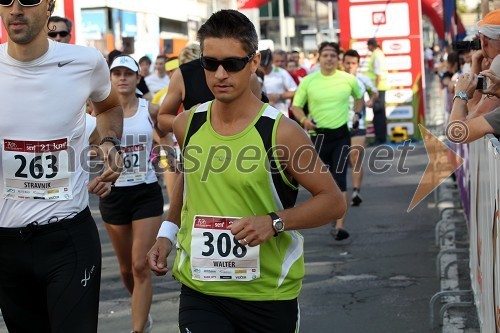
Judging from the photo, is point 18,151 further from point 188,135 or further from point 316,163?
point 316,163

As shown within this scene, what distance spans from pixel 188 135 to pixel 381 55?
1812 cm

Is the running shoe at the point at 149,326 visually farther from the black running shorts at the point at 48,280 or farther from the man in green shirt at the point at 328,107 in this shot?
the man in green shirt at the point at 328,107

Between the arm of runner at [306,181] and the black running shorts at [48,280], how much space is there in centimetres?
86

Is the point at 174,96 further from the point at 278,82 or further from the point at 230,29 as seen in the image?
the point at 278,82

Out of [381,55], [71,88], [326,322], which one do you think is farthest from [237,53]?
[381,55]

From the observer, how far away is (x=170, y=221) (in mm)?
4680

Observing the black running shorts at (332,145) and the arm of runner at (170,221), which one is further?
the black running shorts at (332,145)

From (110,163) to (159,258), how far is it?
690 mm

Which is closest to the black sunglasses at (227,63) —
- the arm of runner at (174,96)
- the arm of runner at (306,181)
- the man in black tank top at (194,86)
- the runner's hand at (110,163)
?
the arm of runner at (306,181)

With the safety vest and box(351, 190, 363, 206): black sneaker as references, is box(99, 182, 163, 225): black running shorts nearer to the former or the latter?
box(351, 190, 363, 206): black sneaker

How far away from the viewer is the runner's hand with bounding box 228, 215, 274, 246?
4109mm

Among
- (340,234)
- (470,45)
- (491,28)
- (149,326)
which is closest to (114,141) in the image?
(149,326)

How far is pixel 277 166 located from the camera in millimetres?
4320

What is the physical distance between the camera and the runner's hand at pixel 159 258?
446 centimetres
